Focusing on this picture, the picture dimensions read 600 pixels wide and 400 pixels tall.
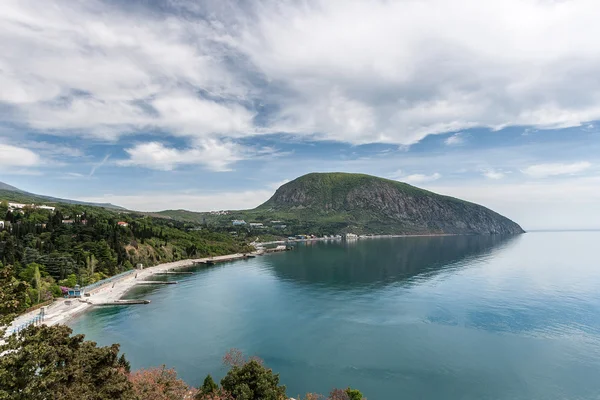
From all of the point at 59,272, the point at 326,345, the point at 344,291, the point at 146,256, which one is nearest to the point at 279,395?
the point at 326,345

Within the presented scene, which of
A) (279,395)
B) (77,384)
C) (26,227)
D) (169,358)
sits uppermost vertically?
(26,227)

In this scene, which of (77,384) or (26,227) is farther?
(26,227)

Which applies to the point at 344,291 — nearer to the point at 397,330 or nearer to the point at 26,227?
the point at 397,330

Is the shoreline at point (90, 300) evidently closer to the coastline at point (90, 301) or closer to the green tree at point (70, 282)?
the coastline at point (90, 301)

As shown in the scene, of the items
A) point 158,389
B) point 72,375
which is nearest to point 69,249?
point 158,389

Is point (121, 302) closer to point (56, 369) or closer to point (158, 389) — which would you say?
point (158, 389)

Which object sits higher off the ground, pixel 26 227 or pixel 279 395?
pixel 26 227

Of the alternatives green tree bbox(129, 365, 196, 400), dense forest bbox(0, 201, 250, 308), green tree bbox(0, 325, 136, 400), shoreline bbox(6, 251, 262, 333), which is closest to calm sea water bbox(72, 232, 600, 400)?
shoreline bbox(6, 251, 262, 333)

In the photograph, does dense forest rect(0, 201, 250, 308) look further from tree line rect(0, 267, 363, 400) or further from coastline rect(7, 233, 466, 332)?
tree line rect(0, 267, 363, 400)
